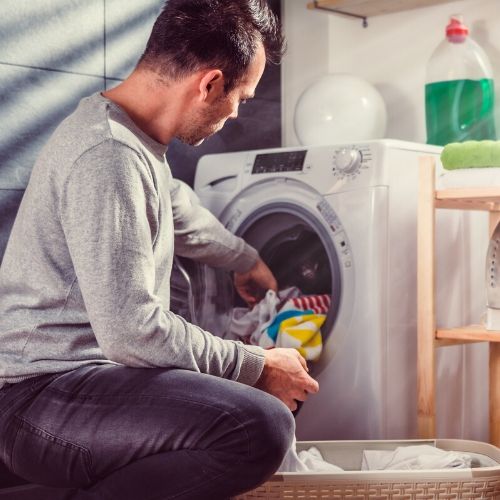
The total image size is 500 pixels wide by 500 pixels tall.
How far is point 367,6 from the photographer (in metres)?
2.97

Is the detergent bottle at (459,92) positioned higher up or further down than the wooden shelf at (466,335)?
higher up

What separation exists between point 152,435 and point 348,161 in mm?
1135

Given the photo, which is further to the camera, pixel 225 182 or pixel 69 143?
pixel 225 182

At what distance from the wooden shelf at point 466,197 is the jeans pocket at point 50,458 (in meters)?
1.16

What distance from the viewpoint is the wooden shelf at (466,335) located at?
85.4 inches

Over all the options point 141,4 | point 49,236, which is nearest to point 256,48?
point 49,236

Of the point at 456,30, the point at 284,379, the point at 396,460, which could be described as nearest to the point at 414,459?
the point at 396,460

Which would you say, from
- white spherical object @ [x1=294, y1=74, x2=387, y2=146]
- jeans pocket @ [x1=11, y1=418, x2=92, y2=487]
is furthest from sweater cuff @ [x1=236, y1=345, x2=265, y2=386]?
white spherical object @ [x1=294, y1=74, x2=387, y2=146]

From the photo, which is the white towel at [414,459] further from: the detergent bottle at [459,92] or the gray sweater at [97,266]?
the detergent bottle at [459,92]

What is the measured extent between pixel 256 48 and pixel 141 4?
49.7 inches

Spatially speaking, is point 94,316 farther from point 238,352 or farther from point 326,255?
point 326,255

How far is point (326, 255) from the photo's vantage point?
7.75 feet

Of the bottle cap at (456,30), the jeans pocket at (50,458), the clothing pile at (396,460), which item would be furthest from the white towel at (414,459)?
the bottle cap at (456,30)

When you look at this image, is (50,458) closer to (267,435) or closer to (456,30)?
(267,435)
